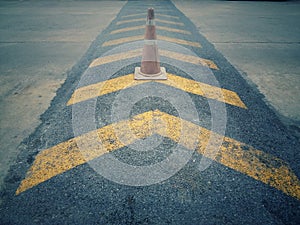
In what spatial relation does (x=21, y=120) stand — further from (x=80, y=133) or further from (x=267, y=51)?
(x=267, y=51)

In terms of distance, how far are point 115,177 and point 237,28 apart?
557cm

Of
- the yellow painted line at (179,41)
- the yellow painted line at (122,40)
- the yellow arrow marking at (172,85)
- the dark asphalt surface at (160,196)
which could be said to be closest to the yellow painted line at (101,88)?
the yellow arrow marking at (172,85)

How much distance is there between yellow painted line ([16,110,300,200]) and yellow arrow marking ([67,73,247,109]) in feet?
2.19

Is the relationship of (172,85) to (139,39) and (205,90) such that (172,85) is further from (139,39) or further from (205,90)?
(139,39)

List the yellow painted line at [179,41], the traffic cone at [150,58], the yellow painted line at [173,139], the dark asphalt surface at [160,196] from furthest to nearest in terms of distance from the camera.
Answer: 1. the yellow painted line at [179,41]
2. the traffic cone at [150,58]
3. the yellow painted line at [173,139]
4. the dark asphalt surface at [160,196]

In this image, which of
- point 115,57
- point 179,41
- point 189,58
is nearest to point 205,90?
point 189,58

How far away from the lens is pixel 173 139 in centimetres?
201

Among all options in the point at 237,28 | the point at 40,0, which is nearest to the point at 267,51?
the point at 237,28

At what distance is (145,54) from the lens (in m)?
2.99

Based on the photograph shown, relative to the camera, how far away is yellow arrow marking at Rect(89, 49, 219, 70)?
360 cm

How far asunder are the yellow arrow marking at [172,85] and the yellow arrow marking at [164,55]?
2.44ft

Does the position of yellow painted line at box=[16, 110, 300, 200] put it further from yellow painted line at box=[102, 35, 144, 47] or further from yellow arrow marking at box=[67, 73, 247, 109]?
yellow painted line at box=[102, 35, 144, 47]

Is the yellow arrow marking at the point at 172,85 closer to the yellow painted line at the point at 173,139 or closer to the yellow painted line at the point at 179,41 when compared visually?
the yellow painted line at the point at 173,139

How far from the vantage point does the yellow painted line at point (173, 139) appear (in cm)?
166
